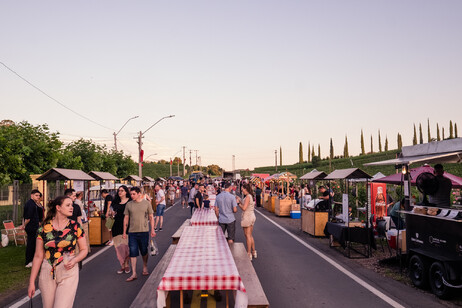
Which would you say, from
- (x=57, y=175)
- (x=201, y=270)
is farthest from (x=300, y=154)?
(x=201, y=270)

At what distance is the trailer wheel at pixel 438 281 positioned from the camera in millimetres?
6875

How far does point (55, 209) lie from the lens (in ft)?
14.6

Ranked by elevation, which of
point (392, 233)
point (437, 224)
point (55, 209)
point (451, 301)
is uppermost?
point (55, 209)

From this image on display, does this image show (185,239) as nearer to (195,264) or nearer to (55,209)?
(195,264)

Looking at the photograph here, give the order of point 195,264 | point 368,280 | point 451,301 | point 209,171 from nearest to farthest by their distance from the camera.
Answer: point 195,264
point 451,301
point 368,280
point 209,171

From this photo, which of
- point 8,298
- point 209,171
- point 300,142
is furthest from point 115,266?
point 209,171

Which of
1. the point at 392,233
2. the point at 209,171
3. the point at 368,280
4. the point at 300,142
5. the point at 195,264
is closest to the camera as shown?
the point at 195,264

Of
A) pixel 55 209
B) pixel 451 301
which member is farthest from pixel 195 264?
pixel 451 301

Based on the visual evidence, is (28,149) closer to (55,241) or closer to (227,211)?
(227,211)

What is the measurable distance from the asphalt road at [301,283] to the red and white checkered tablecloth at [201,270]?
4.63 ft

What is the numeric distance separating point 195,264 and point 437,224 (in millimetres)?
5072

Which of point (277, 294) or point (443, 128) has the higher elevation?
point (443, 128)

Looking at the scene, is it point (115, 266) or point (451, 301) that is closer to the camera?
point (451, 301)

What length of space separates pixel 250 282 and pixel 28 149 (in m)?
20.1
